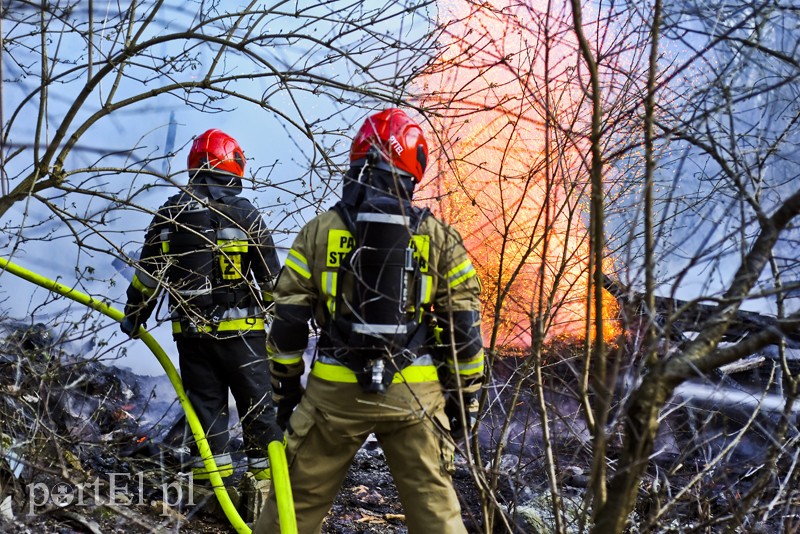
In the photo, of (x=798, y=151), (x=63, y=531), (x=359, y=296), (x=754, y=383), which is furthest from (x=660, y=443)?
(x=63, y=531)

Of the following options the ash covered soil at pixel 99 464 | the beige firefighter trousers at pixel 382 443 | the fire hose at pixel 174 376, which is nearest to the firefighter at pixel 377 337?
the beige firefighter trousers at pixel 382 443

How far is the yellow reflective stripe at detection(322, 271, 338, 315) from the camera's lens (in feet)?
10.3

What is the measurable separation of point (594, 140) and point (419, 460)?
1543 mm

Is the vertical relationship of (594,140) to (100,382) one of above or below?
above

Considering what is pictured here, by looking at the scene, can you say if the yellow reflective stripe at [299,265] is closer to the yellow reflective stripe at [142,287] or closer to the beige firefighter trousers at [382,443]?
the beige firefighter trousers at [382,443]

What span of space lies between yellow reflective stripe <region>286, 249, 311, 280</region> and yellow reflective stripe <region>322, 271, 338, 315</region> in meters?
0.08

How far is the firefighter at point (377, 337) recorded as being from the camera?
9.91 feet

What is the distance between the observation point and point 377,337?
295cm

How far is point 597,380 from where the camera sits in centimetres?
194

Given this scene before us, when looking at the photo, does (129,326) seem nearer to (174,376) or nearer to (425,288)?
(174,376)

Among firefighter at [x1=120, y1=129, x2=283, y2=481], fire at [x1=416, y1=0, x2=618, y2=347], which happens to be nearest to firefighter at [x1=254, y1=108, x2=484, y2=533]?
fire at [x1=416, y1=0, x2=618, y2=347]

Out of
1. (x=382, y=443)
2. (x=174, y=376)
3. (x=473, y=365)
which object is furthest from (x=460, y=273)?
(x=174, y=376)

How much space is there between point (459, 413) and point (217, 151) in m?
2.35

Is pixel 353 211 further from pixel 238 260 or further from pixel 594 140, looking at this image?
pixel 238 260
